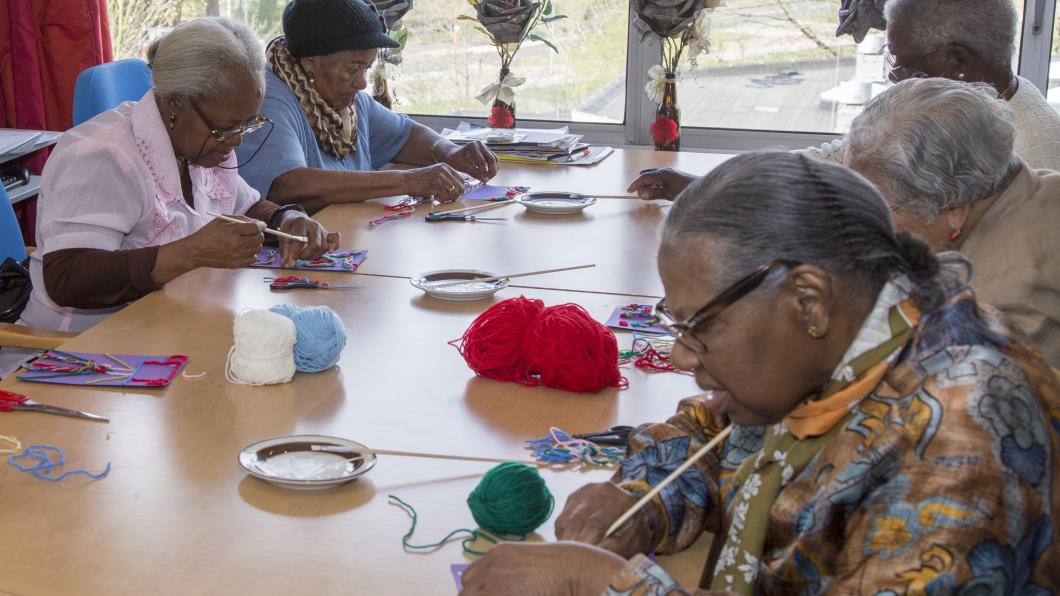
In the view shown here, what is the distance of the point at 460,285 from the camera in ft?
7.45

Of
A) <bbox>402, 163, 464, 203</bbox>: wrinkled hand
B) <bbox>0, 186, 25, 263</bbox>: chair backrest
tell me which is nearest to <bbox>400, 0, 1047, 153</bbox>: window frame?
<bbox>402, 163, 464, 203</bbox>: wrinkled hand

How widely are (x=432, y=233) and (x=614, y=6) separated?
80.8 inches

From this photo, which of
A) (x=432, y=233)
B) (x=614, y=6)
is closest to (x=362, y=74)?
(x=432, y=233)

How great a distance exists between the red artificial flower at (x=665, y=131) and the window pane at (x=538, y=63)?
694mm

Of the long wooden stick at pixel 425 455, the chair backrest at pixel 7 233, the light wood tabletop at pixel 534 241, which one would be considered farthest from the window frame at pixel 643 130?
the long wooden stick at pixel 425 455

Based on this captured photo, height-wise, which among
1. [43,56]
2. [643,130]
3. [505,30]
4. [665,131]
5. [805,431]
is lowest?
[643,130]

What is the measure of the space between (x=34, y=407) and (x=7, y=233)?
122 cm

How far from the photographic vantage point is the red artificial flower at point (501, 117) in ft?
13.2

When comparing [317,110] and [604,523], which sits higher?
[317,110]

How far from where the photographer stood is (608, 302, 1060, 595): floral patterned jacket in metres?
0.98

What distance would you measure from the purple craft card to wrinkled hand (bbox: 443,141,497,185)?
1.27 m

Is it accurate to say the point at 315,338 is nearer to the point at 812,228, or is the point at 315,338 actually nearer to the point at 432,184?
the point at 812,228

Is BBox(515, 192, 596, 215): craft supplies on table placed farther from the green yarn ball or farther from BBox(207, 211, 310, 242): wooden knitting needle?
the green yarn ball

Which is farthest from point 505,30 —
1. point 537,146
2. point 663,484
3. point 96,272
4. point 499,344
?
point 663,484
